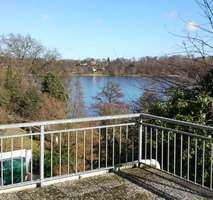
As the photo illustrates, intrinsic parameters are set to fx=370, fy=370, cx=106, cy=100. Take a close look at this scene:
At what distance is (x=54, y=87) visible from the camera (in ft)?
122

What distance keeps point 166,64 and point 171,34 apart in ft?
4.10

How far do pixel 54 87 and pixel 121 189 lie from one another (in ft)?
108

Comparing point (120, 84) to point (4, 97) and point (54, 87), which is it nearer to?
point (4, 97)

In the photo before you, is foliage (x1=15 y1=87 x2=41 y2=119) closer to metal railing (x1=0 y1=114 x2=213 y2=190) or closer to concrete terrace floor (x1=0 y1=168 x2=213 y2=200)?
metal railing (x1=0 y1=114 x2=213 y2=190)

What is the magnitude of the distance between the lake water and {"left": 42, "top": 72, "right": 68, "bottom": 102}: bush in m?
2.20

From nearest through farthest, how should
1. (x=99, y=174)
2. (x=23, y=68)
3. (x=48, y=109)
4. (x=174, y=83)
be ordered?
(x=99, y=174) → (x=174, y=83) → (x=48, y=109) → (x=23, y=68)

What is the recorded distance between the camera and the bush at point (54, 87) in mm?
37031

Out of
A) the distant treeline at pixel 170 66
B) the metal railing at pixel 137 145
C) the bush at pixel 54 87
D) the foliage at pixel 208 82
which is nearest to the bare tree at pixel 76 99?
the bush at pixel 54 87

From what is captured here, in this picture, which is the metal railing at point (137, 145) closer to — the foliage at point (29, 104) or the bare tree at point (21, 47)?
the foliage at point (29, 104)

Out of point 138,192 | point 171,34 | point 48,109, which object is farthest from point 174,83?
point 48,109

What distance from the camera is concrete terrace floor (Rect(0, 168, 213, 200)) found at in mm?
4473

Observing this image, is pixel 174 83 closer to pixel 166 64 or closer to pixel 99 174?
pixel 166 64

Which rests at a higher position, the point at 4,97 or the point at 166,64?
the point at 166,64

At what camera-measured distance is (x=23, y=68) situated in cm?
3819
